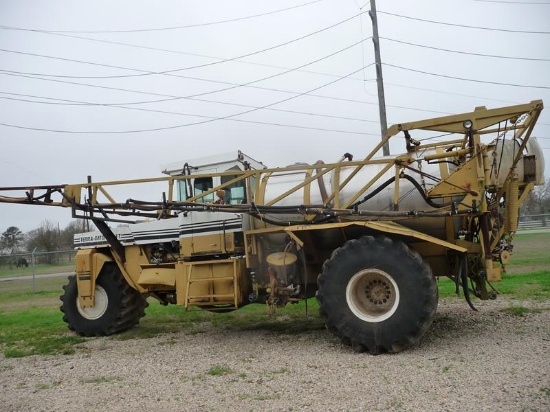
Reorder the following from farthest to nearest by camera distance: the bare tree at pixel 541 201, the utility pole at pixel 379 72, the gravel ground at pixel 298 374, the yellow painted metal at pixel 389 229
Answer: the bare tree at pixel 541 201 < the utility pole at pixel 379 72 < the yellow painted metal at pixel 389 229 < the gravel ground at pixel 298 374

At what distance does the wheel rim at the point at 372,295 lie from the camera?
636 cm

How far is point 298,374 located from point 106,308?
4.58 meters

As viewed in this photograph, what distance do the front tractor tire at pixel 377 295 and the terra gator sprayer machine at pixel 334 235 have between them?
0.04ft

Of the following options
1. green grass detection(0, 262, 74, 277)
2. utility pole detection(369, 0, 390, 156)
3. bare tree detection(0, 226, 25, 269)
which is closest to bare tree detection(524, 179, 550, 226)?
utility pole detection(369, 0, 390, 156)

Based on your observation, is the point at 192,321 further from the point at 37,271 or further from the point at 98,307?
the point at 37,271

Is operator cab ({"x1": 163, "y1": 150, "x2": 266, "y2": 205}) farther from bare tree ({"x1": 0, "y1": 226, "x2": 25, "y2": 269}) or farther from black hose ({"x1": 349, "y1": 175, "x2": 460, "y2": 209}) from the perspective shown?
bare tree ({"x1": 0, "y1": 226, "x2": 25, "y2": 269})

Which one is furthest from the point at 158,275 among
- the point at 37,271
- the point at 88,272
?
the point at 37,271

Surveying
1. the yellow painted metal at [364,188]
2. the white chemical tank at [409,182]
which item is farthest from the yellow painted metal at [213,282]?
the yellow painted metal at [364,188]

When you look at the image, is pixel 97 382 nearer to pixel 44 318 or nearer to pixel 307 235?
pixel 307 235

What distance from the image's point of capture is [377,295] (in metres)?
6.55

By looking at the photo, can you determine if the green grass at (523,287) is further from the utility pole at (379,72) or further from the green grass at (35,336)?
the green grass at (35,336)

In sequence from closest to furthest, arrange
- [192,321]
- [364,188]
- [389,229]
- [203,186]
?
[389,229], [364,188], [203,186], [192,321]

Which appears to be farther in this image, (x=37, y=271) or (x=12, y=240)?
(x=12, y=240)

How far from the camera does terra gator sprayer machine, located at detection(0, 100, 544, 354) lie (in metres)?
6.36
